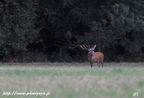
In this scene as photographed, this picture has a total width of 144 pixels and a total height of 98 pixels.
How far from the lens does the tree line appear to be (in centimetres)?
3459

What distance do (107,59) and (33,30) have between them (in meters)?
7.94

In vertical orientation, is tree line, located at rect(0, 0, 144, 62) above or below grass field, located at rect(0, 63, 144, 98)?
above

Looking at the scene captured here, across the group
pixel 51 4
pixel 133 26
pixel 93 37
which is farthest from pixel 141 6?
pixel 51 4

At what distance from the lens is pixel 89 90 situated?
31.8 ft

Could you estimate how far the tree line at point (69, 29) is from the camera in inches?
1362

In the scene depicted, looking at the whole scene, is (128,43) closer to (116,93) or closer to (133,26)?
(133,26)

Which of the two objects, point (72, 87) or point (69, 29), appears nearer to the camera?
point (72, 87)

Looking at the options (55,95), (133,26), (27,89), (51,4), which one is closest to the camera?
(55,95)

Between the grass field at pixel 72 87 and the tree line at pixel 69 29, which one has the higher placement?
the tree line at pixel 69 29

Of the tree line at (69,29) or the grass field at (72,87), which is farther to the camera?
the tree line at (69,29)

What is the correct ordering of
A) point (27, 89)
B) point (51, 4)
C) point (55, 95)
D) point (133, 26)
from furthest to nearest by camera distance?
point (51, 4) < point (133, 26) < point (27, 89) < point (55, 95)

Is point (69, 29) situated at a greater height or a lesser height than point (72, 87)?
greater

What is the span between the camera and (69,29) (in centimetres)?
3759

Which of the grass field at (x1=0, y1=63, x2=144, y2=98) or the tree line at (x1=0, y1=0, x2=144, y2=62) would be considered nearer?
the grass field at (x1=0, y1=63, x2=144, y2=98)
